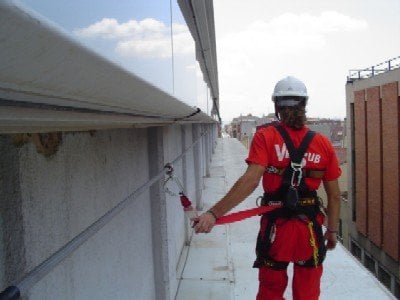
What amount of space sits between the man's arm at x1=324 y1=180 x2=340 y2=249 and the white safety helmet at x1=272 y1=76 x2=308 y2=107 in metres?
0.72

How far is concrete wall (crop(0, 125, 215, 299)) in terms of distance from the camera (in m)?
1.24

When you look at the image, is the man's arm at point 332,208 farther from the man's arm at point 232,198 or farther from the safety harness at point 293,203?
the man's arm at point 232,198

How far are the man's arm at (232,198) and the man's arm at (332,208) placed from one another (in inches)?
33.2

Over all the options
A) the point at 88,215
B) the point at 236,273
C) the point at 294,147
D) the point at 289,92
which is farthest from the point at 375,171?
the point at 88,215

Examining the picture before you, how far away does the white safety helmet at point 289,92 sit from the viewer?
10.1 ft

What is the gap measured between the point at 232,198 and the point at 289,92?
3.30 ft

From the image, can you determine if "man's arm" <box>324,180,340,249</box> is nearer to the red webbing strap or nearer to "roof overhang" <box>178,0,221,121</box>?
the red webbing strap

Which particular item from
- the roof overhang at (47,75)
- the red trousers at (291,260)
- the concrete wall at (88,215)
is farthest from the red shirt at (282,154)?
the roof overhang at (47,75)

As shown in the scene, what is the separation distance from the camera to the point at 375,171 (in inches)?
784

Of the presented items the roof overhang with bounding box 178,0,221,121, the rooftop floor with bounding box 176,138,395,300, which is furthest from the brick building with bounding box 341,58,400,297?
the rooftop floor with bounding box 176,138,395,300

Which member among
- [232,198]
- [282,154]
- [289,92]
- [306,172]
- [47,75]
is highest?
[289,92]

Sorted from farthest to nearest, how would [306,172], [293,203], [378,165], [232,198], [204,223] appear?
[378,165], [306,172], [293,203], [232,198], [204,223]

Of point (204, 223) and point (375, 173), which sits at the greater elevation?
point (204, 223)

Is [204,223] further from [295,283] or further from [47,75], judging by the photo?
[47,75]
